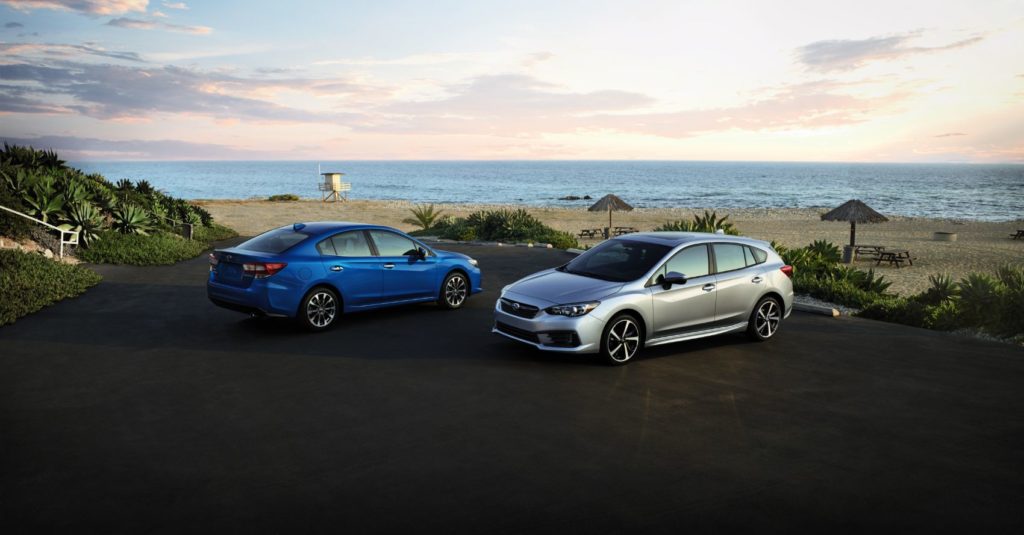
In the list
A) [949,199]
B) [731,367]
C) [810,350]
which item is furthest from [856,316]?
[949,199]

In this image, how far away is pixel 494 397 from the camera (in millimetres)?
7914

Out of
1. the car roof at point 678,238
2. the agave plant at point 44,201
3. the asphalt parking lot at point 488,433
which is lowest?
the asphalt parking lot at point 488,433

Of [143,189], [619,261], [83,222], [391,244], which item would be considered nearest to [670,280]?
[619,261]

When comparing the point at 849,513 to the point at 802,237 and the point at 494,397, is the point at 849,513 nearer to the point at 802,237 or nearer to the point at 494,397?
the point at 494,397

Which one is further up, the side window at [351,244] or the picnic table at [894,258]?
the side window at [351,244]

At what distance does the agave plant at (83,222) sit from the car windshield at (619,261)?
1570 centimetres

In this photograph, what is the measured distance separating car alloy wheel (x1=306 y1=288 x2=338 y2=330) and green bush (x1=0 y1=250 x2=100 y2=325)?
4857mm

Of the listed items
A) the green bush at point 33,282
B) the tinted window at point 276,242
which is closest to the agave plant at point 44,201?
the green bush at point 33,282

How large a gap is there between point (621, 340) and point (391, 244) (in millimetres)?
4746

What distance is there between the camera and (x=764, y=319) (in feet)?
36.2

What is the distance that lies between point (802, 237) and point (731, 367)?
3456 cm

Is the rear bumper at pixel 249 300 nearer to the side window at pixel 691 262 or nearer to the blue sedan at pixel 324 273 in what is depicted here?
the blue sedan at pixel 324 273

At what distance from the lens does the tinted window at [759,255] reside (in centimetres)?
1109

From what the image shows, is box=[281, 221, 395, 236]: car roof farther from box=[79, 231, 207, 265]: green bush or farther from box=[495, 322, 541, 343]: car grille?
box=[79, 231, 207, 265]: green bush
